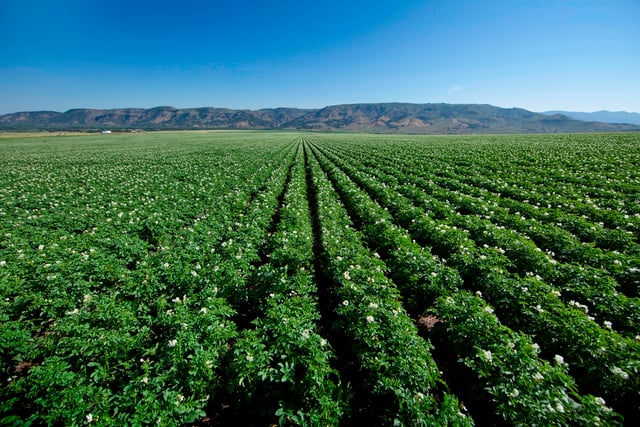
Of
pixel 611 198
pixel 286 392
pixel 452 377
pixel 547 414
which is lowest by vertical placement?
pixel 452 377

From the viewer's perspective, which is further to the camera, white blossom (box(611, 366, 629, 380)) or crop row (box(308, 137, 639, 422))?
crop row (box(308, 137, 639, 422))

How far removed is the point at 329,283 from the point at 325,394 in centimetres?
407

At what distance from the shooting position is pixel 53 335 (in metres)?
4.61

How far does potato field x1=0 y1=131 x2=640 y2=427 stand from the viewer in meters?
3.67

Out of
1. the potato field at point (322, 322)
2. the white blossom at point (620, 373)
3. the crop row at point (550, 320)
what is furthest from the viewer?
the crop row at point (550, 320)

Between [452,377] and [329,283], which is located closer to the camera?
[452,377]

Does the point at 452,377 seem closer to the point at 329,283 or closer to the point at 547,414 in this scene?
the point at 547,414

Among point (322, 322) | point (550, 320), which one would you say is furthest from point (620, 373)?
point (322, 322)

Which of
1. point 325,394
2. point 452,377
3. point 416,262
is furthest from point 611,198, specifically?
point 325,394

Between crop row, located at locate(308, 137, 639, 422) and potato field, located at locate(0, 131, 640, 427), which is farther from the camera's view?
crop row, located at locate(308, 137, 639, 422)

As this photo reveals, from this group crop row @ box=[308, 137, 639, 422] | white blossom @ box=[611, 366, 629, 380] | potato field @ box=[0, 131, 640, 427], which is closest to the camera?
potato field @ box=[0, 131, 640, 427]

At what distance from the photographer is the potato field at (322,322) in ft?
12.0

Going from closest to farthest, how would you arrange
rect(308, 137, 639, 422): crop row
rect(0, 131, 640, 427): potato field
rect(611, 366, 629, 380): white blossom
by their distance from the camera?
rect(0, 131, 640, 427): potato field, rect(611, 366, 629, 380): white blossom, rect(308, 137, 639, 422): crop row

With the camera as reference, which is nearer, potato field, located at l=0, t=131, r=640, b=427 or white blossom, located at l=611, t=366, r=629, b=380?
potato field, located at l=0, t=131, r=640, b=427
